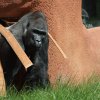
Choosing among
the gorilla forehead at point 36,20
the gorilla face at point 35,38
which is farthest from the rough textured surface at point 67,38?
the gorilla face at point 35,38

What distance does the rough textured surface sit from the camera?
5289 mm

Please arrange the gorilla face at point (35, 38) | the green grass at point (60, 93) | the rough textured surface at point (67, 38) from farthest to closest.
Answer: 1. the rough textured surface at point (67, 38)
2. the gorilla face at point (35, 38)
3. the green grass at point (60, 93)

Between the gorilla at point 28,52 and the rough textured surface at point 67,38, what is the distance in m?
0.28

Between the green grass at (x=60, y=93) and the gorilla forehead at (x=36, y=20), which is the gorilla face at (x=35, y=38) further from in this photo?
the green grass at (x=60, y=93)

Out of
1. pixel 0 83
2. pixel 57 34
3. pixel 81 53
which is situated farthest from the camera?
pixel 81 53

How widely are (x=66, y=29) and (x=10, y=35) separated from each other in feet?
3.29

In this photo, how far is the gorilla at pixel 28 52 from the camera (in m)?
4.88

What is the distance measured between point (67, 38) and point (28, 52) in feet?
2.68

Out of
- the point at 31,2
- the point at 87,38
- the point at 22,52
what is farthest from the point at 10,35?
the point at 87,38

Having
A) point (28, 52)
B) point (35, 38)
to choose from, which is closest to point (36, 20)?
point (35, 38)

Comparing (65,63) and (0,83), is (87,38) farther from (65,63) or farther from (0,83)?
(0,83)

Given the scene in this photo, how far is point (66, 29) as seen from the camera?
5.64 metres

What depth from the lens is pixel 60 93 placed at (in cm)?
466

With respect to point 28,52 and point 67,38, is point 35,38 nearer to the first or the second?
point 28,52
